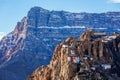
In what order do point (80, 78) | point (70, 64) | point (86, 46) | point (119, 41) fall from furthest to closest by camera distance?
1. point (119, 41)
2. point (86, 46)
3. point (70, 64)
4. point (80, 78)

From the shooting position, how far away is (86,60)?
138125 mm

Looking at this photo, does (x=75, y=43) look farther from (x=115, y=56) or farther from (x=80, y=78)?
(x=80, y=78)

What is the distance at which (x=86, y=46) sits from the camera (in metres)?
147

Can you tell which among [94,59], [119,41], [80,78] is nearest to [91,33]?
[119,41]

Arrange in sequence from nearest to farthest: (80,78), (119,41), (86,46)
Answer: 1. (80,78)
2. (86,46)
3. (119,41)

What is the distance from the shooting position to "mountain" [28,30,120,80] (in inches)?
5256

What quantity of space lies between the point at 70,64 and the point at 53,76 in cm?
938

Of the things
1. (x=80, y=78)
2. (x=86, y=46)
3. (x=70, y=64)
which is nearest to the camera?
(x=80, y=78)

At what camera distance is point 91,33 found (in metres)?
161

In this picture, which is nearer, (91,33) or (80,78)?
(80,78)

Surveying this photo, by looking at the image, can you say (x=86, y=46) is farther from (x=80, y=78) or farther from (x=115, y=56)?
(x=80, y=78)

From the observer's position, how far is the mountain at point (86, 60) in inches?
5256

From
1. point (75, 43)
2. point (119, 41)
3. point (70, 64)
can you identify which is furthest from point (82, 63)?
point (119, 41)

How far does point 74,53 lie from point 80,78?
14075 millimetres
